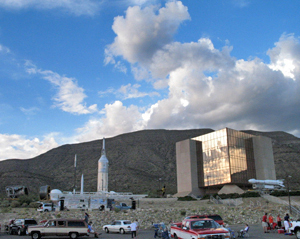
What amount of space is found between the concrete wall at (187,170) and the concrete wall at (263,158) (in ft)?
43.2

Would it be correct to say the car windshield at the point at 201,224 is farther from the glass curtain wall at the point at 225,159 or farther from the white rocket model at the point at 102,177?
the white rocket model at the point at 102,177

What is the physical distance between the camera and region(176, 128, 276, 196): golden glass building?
2457 inches

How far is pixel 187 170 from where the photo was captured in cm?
6756

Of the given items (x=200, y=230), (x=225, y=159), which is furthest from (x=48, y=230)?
(x=225, y=159)

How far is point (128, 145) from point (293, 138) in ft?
300

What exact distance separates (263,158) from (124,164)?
6720cm

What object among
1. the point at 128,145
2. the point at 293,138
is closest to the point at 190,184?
the point at 128,145

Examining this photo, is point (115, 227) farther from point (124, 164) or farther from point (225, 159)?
point (124, 164)

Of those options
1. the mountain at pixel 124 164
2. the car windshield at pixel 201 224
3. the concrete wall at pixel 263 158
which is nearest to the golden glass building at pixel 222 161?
the concrete wall at pixel 263 158

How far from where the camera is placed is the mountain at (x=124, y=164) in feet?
327

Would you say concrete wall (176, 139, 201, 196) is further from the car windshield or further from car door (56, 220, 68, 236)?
the car windshield

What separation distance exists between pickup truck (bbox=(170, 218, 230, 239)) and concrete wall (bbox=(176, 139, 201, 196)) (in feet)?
162

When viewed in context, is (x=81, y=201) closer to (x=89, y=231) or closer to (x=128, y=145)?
(x=89, y=231)

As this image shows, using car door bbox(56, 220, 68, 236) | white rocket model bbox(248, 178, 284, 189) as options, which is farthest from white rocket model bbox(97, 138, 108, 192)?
Answer: car door bbox(56, 220, 68, 236)
